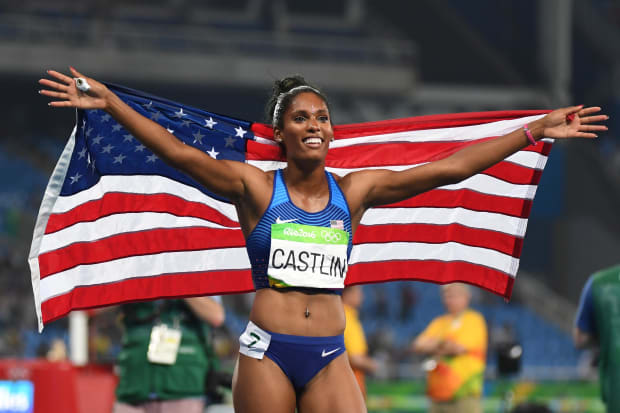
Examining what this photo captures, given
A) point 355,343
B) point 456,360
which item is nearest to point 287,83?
point 355,343

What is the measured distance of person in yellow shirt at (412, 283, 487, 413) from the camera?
7.93 m

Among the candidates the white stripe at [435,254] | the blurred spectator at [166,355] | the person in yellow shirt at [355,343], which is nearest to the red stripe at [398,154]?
the white stripe at [435,254]

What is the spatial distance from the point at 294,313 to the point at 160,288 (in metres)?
1.41

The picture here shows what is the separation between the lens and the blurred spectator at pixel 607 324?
5.25m

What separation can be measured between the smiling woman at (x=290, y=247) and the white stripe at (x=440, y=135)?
1247 mm

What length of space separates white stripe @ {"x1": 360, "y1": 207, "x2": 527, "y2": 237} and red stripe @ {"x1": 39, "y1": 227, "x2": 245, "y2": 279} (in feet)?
2.63

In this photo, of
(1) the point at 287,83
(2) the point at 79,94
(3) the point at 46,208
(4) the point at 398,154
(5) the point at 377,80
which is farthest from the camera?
(5) the point at 377,80

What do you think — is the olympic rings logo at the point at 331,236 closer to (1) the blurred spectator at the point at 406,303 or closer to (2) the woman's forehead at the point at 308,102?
(2) the woman's forehead at the point at 308,102

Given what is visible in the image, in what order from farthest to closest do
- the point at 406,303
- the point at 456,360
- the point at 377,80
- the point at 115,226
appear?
the point at 377,80 < the point at 406,303 < the point at 456,360 < the point at 115,226

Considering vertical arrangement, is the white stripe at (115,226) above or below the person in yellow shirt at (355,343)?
above

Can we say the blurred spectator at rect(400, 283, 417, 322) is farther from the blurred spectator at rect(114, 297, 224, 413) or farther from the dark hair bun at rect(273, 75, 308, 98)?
the dark hair bun at rect(273, 75, 308, 98)

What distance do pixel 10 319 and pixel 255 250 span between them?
1665 cm

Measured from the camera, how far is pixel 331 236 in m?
3.81

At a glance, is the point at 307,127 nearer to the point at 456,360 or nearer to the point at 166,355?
the point at 166,355
